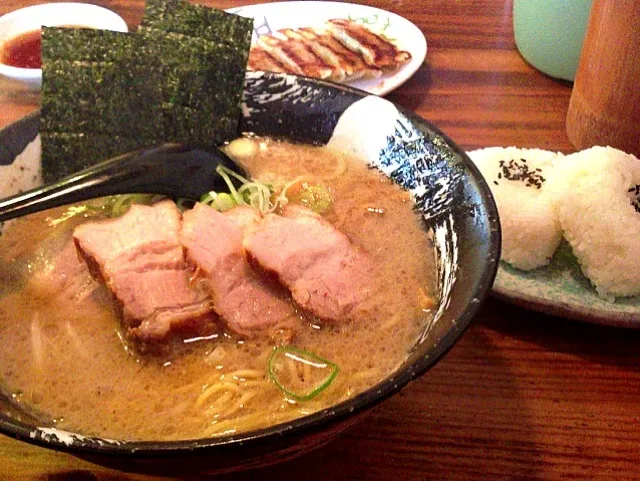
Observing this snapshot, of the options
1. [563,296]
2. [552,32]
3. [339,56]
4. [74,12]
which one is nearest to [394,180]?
[563,296]

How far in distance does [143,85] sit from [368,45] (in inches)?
36.7

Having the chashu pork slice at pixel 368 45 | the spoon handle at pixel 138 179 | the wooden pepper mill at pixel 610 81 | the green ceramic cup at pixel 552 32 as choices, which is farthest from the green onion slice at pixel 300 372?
the green ceramic cup at pixel 552 32

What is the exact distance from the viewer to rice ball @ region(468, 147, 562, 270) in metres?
1.30

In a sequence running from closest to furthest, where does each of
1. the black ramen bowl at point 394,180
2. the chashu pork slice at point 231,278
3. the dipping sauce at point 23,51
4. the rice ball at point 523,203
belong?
1. the black ramen bowl at point 394,180
2. the chashu pork slice at point 231,278
3. the rice ball at point 523,203
4. the dipping sauce at point 23,51

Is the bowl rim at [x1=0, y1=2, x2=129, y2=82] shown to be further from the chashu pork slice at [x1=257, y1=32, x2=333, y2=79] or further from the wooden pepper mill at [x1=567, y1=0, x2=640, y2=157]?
the wooden pepper mill at [x1=567, y1=0, x2=640, y2=157]

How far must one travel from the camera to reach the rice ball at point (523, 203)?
1.30 m

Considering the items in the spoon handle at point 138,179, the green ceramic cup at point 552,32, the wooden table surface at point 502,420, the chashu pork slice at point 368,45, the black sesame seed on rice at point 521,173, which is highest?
the green ceramic cup at point 552,32

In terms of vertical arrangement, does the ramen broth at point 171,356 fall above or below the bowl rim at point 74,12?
below

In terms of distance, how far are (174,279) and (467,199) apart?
0.51 metres

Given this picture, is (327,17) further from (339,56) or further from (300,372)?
(300,372)

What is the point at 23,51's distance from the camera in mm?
2154

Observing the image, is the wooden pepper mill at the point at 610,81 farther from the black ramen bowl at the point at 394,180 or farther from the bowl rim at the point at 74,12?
the bowl rim at the point at 74,12

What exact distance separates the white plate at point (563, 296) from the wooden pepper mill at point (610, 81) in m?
0.50

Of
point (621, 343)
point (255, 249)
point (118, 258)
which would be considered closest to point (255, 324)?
point (255, 249)
